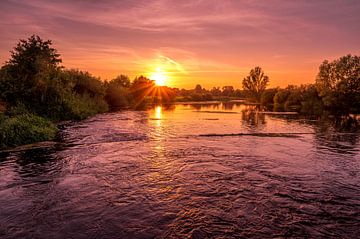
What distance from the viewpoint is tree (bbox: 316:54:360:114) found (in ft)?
232

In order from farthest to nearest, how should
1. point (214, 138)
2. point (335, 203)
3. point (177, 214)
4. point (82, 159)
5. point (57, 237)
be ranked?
point (214, 138) < point (82, 159) < point (335, 203) < point (177, 214) < point (57, 237)

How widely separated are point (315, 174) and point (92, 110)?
46.5 meters

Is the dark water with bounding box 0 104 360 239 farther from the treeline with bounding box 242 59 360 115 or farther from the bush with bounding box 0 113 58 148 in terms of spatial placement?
the treeline with bounding box 242 59 360 115

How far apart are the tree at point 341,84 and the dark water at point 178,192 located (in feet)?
189

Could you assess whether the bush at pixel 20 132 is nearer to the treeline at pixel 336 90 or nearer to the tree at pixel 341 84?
the treeline at pixel 336 90

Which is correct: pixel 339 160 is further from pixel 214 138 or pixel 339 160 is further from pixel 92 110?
pixel 92 110

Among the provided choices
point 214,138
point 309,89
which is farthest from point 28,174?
point 309,89

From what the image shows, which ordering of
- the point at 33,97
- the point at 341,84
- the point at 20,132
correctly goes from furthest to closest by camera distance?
the point at 341,84 < the point at 33,97 < the point at 20,132

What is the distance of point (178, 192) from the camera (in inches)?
484

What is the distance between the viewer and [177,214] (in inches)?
398

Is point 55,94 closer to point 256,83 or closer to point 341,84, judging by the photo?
point 341,84

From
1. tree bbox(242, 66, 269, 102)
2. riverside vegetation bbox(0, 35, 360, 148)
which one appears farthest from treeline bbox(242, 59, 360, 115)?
tree bbox(242, 66, 269, 102)

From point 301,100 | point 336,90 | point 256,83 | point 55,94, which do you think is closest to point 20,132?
point 55,94

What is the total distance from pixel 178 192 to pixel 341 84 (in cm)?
7451
